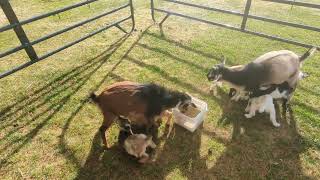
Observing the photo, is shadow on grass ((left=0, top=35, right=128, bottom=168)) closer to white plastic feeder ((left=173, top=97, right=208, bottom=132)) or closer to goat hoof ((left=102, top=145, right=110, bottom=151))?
goat hoof ((left=102, top=145, right=110, bottom=151))

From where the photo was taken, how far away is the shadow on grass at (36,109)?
234 inches

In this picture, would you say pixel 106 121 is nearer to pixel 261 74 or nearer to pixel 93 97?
pixel 93 97

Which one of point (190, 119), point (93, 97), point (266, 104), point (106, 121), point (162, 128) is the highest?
point (93, 97)

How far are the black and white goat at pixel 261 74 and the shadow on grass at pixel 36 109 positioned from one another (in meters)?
3.70

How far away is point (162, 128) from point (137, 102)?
1.31 meters

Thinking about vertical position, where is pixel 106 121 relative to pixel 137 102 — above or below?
below

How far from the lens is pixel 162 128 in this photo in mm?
6062

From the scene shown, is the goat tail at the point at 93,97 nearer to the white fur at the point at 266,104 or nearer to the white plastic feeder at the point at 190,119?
the white plastic feeder at the point at 190,119

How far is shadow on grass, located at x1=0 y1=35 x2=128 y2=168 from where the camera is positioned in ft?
19.5

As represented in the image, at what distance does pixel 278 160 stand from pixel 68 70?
21.0 feet

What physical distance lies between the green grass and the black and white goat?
0.79m

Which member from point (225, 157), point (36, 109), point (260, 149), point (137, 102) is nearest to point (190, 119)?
point (225, 157)

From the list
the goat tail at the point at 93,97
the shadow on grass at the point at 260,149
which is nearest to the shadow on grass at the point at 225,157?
the shadow on grass at the point at 260,149

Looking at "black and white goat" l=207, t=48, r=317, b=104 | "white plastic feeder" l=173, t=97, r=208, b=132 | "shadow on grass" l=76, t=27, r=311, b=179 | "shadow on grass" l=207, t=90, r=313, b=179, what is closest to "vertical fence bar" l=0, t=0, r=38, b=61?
"shadow on grass" l=76, t=27, r=311, b=179
